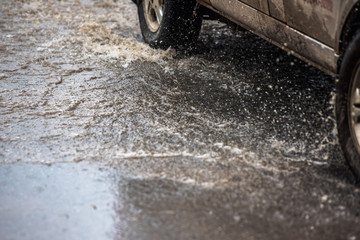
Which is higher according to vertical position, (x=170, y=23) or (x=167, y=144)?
(x=170, y=23)

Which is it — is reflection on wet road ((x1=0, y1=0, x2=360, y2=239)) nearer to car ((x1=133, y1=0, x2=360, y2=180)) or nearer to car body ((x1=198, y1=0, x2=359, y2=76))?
car ((x1=133, y1=0, x2=360, y2=180))

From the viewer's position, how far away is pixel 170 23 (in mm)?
5203

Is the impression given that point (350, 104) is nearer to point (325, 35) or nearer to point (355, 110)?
point (355, 110)

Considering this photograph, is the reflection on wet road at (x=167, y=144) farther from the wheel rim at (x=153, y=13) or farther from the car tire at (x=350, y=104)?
the wheel rim at (x=153, y=13)

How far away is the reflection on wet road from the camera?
2.68 meters

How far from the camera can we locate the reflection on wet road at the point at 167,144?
8.79 ft

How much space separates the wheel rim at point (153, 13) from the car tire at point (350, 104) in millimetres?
2746

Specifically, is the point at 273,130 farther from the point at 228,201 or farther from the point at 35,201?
the point at 35,201

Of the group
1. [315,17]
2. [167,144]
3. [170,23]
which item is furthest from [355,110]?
[170,23]

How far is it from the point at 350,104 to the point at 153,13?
3.13 metres

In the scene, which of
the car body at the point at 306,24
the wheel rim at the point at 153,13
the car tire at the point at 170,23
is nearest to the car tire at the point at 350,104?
the car body at the point at 306,24

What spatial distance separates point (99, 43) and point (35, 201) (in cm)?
311

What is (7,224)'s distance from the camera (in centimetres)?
268

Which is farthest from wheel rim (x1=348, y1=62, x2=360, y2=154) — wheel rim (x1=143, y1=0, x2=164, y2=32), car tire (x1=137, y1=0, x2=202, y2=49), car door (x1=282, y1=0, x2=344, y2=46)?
wheel rim (x1=143, y1=0, x2=164, y2=32)
